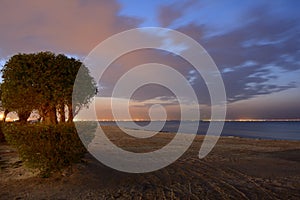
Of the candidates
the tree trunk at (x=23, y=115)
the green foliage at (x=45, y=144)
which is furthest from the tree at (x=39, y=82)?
the green foliage at (x=45, y=144)

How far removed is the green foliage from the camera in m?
8.84

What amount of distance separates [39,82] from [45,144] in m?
2.31

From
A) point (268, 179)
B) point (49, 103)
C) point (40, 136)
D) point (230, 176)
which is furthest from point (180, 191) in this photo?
point (49, 103)

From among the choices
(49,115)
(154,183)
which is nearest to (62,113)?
(49,115)

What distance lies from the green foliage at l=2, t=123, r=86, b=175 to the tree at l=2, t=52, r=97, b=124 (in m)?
1.01

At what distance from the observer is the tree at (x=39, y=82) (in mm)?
9453

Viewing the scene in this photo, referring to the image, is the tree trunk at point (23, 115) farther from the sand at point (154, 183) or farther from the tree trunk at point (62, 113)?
the sand at point (154, 183)

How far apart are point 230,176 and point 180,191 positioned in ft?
11.1

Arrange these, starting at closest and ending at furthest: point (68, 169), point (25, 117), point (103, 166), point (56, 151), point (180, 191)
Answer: point (180, 191), point (56, 151), point (68, 169), point (25, 117), point (103, 166)

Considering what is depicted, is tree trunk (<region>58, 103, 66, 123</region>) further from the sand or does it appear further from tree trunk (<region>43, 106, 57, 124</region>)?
the sand

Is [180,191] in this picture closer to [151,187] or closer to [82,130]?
[151,187]

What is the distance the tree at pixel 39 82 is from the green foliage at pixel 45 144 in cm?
A: 101

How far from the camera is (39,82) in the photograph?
9.45 metres

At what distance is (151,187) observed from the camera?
28.9 feet
